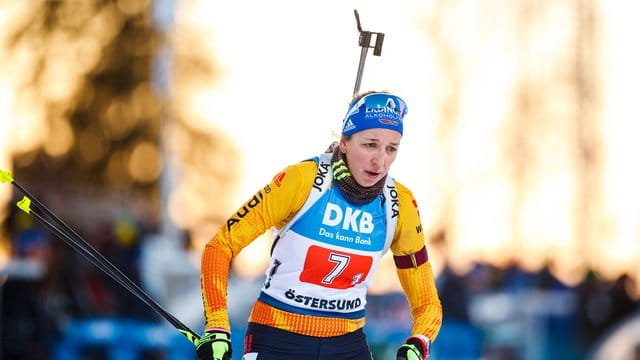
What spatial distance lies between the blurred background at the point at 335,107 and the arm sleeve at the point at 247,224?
38.3ft

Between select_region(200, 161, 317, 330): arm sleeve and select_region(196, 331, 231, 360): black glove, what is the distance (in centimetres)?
16

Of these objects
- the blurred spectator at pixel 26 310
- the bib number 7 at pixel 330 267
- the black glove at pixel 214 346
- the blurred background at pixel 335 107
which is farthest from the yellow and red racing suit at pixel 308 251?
the blurred background at pixel 335 107

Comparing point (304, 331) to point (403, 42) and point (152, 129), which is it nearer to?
point (403, 42)

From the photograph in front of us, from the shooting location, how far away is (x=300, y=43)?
25.9m

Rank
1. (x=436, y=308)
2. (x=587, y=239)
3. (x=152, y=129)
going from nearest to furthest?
1. (x=436, y=308)
2. (x=587, y=239)
3. (x=152, y=129)

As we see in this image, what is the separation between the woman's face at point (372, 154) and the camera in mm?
7684

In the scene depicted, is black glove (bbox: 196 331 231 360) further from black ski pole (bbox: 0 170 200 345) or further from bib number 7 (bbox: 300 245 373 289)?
bib number 7 (bbox: 300 245 373 289)

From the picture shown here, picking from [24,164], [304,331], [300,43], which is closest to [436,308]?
[304,331]

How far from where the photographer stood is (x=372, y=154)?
7707 mm

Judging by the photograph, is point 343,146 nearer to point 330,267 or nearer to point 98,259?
point 330,267

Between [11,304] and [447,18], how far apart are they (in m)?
14.7

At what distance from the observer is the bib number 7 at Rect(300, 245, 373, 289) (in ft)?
25.3

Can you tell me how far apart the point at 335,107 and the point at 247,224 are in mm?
13864

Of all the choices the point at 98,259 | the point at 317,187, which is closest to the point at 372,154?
the point at 317,187
